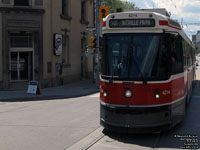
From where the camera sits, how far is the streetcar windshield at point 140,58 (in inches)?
298

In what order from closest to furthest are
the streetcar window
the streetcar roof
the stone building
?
the streetcar roof → the streetcar window → the stone building

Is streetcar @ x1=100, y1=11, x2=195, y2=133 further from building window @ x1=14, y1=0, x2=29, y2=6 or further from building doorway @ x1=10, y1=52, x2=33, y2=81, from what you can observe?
building window @ x1=14, y1=0, x2=29, y2=6

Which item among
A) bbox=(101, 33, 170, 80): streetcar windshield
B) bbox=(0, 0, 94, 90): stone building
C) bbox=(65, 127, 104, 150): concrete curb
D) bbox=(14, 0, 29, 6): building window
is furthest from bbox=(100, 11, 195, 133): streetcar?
bbox=(14, 0, 29, 6): building window

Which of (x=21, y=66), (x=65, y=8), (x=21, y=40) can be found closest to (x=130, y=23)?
(x=21, y=40)

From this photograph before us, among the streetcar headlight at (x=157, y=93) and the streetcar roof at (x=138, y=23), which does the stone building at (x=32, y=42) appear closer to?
the streetcar roof at (x=138, y=23)

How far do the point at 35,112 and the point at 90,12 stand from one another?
2175 cm

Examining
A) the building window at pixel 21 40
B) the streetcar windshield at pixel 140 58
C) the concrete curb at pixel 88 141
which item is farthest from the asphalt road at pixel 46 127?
the building window at pixel 21 40

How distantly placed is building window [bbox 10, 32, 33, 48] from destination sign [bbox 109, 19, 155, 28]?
1544cm

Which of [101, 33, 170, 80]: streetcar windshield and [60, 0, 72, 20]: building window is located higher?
[60, 0, 72, 20]: building window

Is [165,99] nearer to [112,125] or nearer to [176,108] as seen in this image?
[176,108]

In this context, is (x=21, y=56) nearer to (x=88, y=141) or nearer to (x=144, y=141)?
(x=88, y=141)

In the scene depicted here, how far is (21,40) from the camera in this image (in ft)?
73.6

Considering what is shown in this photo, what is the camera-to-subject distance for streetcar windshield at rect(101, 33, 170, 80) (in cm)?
758

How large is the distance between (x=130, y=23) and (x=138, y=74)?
1314 millimetres
